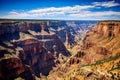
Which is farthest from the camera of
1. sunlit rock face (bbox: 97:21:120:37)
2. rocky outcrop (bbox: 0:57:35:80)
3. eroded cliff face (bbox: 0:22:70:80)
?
eroded cliff face (bbox: 0:22:70:80)

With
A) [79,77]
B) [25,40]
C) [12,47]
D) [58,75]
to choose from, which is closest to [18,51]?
[12,47]

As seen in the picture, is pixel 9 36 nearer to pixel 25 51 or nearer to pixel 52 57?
pixel 25 51

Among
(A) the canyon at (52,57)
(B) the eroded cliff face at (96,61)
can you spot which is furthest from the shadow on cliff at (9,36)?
(B) the eroded cliff face at (96,61)

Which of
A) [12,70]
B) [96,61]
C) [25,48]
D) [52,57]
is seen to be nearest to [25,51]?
[25,48]

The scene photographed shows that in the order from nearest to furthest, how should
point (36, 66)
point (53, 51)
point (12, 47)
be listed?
point (12, 47), point (36, 66), point (53, 51)

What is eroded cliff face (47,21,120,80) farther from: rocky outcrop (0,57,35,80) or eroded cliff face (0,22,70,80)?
rocky outcrop (0,57,35,80)

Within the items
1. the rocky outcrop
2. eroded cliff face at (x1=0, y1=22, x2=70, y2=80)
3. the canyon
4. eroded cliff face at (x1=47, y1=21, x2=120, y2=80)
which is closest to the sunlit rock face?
the canyon

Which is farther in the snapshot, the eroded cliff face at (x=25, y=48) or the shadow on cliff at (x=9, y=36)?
the shadow on cliff at (x=9, y=36)

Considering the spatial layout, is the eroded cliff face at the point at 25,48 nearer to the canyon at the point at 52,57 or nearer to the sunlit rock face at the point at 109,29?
the canyon at the point at 52,57

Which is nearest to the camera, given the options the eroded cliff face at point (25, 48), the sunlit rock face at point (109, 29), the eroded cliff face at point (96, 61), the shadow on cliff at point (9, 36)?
the eroded cliff face at point (96, 61)

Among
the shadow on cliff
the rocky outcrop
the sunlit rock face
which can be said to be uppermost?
the sunlit rock face

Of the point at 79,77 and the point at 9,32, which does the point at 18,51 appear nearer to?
the point at 9,32
